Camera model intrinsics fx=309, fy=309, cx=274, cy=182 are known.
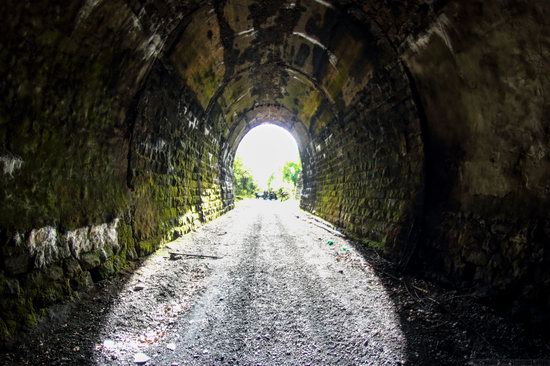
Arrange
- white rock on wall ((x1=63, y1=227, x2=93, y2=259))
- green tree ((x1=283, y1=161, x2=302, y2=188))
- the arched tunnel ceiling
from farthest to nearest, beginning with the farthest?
1. green tree ((x1=283, y1=161, x2=302, y2=188))
2. the arched tunnel ceiling
3. white rock on wall ((x1=63, y1=227, x2=93, y2=259))

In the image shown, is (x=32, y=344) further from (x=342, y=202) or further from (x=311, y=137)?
(x=311, y=137)

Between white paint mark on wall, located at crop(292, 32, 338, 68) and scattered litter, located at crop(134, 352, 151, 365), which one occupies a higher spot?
white paint mark on wall, located at crop(292, 32, 338, 68)

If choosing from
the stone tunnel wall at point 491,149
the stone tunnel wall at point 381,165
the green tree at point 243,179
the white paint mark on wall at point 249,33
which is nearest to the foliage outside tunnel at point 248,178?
the green tree at point 243,179

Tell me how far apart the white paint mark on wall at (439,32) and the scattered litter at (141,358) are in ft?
15.3

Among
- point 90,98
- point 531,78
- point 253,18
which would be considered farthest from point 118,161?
point 531,78

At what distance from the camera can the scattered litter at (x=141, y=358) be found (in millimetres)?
A: 2451

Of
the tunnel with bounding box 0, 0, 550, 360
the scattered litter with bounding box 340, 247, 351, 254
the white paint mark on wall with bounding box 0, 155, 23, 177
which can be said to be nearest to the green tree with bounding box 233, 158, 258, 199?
the tunnel with bounding box 0, 0, 550, 360

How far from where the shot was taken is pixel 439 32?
3891mm

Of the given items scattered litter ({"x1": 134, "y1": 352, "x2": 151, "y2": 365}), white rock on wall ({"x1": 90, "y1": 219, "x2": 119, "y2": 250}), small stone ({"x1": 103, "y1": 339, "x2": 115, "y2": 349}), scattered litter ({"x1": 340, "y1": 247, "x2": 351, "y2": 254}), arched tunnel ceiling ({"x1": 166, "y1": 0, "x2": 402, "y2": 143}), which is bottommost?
small stone ({"x1": 103, "y1": 339, "x2": 115, "y2": 349})

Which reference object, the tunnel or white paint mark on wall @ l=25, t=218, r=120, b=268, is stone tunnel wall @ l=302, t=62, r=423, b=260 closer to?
the tunnel

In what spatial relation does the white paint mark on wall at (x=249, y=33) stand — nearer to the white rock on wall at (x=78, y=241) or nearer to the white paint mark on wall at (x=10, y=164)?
the white rock on wall at (x=78, y=241)

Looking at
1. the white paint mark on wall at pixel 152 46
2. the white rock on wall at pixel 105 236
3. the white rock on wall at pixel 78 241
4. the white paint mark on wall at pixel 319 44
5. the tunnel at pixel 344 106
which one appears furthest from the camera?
the white paint mark on wall at pixel 319 44

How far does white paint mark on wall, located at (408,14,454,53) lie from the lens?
3676 millimetres

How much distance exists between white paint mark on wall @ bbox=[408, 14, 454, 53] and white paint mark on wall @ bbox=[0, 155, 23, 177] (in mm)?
4699
